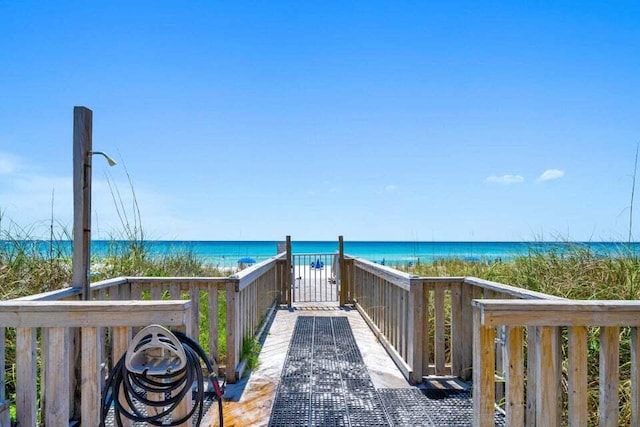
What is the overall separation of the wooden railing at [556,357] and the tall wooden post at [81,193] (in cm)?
248

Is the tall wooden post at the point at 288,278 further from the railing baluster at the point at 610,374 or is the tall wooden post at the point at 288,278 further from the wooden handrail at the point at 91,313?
the railing baluster at the point at 610,374

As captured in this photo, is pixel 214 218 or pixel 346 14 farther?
pixel 214 218

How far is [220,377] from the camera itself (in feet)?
11.0

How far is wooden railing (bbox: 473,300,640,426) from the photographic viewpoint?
1670 millimetres

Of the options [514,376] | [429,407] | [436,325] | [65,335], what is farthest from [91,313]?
[436,325]

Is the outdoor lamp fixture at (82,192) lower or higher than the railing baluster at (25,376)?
higher

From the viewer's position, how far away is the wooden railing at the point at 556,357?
Answer: 1.67 m

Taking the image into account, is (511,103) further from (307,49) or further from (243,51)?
(243,51)

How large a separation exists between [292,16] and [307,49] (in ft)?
2.29

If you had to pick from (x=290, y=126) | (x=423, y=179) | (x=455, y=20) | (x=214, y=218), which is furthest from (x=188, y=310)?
(x=214, y=218)

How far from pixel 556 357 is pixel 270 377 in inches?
95.5

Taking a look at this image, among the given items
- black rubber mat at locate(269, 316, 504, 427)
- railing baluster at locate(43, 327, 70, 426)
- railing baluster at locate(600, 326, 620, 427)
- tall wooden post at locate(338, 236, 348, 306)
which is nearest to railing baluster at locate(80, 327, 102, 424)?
railing baluster at locate(43, 327, 70, 426)

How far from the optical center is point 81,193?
98.2 inches

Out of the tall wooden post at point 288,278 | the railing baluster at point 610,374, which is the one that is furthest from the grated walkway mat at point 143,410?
the tall wooden post at point 288,278
